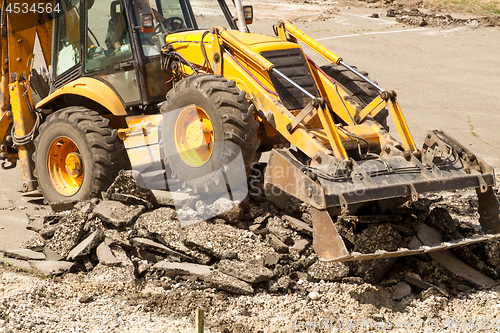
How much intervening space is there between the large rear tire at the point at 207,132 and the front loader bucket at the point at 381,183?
0.43 metres

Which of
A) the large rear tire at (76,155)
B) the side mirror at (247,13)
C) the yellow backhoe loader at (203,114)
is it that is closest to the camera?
the yellow backhoe loader at (203,114)

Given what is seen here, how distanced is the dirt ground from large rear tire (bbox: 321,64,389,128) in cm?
185

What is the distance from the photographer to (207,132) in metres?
5.63

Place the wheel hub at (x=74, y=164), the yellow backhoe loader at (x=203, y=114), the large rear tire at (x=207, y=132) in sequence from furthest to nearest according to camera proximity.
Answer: the wheel hub at (x=74, y=164)
the large rear tire at (x=207, y=132)
the yellow backhoe loader at (x=203, y=114)

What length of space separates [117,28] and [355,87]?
9.47ft

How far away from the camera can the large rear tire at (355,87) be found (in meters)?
6.38

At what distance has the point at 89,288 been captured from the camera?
5.03 metres

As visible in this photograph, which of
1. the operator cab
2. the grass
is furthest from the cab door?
the grass

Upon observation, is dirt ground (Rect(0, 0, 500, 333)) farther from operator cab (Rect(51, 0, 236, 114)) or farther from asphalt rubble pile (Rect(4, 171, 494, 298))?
operator cab (Rect(51, 0, 236, 114))

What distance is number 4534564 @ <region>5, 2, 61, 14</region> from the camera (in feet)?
24.1

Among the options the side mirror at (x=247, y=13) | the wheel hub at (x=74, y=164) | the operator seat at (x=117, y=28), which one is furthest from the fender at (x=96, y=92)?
the side mirror at (x=247, y=13)

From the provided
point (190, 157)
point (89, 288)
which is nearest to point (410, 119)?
point (190, 157)

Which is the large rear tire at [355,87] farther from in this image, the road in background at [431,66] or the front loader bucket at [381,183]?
the road in background at [431,66]

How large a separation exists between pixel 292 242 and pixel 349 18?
55.3 ft
